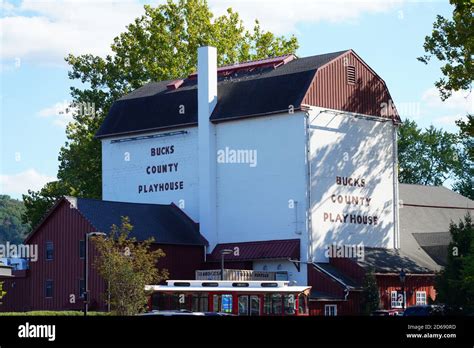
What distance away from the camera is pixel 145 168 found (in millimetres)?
78500

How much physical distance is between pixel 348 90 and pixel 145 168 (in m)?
15.9

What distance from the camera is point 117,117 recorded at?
81.4 metres

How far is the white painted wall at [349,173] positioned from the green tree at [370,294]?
3.86 metres

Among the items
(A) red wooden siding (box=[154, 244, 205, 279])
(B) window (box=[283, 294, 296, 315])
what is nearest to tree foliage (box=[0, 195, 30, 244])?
(A) red wooden siding (box=[154, 244, 205, 279])

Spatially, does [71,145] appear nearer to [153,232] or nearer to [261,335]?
[153,232]

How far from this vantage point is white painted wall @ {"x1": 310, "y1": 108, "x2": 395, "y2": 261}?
2758 inches

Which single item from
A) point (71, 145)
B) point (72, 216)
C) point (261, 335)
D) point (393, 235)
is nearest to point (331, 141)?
point (393, 235)

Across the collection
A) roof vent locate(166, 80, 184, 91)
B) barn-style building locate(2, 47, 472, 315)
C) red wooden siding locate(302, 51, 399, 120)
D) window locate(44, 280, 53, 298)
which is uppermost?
roof vent locate(166, 80, 184, 91)

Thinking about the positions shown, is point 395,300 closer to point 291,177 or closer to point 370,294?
point 370,294

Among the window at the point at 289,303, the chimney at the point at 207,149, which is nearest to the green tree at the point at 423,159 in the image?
the chimney at the point at 207,149

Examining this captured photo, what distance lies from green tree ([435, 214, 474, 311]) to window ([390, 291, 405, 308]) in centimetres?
591

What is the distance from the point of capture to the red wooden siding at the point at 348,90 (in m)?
70.4

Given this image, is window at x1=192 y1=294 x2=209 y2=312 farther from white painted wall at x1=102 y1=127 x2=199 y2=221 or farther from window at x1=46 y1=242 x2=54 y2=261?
white painted wall at x1=102 y1=127 x2=199 y2=221

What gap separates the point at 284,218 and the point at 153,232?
8.36m
